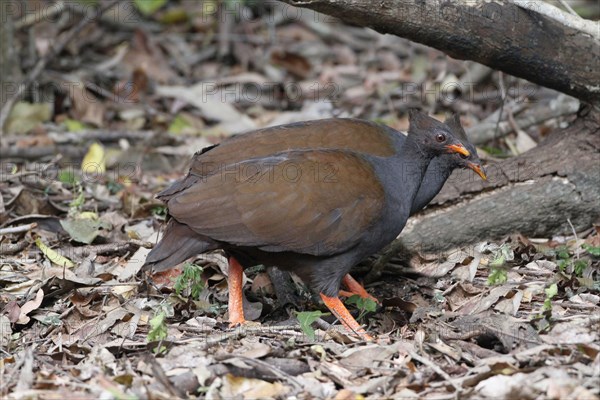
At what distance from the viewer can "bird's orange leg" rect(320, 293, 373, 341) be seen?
18.0 feet

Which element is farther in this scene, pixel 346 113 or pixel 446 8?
pixel 346 113

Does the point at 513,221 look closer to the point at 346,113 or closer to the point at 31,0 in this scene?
the point at 346,113

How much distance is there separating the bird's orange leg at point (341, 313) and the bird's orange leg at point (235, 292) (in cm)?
54

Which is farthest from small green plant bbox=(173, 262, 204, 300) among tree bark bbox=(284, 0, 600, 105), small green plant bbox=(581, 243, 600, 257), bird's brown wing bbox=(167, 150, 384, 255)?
small green plant bbox=(581, 243, 600, 257)

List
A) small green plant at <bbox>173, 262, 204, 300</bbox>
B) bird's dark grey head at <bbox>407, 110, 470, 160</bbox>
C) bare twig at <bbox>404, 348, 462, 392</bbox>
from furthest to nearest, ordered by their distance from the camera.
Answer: bird's dark grey head at <bbox>407, 110, 470, 160</bbox> < small green plant at <bbox>173, 262, 204, 300</bbox> < bare twig at <bbox>404, 348, 462, 392</bbox>

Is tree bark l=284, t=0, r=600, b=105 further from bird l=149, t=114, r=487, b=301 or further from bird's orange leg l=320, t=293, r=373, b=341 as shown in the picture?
bird's orange leg l=320, t=293, r=373, b=341

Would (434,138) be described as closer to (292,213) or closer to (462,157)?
(462,157)

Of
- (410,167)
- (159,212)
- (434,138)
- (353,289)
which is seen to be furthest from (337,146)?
(159,212)

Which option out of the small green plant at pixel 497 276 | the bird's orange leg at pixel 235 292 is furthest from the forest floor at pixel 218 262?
the bird's orange leg at pixel 235 292

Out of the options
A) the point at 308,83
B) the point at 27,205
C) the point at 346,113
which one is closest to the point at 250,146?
the point at 27,205

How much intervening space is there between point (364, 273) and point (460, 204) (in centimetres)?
88

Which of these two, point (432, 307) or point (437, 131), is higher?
point (437, 131)

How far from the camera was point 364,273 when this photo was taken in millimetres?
6543

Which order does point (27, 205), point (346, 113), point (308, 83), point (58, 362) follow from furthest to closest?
1. point (308, 83)
2. point (346, 113)
3. point (27, 205)
4. point (58, 362)
